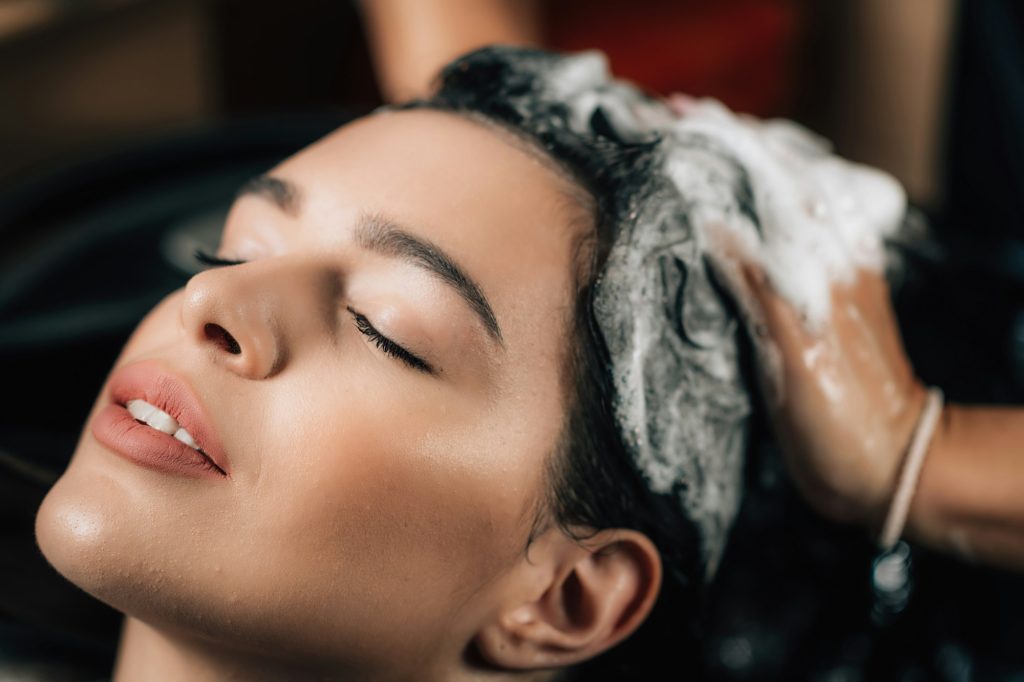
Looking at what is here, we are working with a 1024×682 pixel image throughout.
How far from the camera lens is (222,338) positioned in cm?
80

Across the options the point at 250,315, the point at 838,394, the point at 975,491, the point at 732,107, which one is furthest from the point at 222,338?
the point at 732,107

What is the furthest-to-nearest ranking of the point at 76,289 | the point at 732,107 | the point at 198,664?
the point at 732,107, the point at 76,289, the point at 198,664

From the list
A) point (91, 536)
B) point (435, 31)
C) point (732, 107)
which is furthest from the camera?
point (732, 107)

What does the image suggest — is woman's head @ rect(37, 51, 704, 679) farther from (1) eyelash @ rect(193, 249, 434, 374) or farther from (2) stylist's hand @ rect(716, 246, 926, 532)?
(2) stylist's hand @ rect(716, 246, 926, 532)

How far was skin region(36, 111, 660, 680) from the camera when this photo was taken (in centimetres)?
77

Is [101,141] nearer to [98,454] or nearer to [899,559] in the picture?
[98,454]

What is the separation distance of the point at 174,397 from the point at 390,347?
17 centimetres

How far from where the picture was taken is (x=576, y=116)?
3.16ft

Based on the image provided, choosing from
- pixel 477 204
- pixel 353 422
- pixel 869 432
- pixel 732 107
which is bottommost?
pixel 732 107

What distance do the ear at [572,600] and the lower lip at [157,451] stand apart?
0.29 m

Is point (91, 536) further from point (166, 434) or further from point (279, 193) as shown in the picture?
point (279, 193)

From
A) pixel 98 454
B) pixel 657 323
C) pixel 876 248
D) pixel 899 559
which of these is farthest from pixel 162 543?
pixel 899 559

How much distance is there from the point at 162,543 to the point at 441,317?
27cm

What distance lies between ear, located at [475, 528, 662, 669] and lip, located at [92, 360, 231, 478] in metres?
0.29
